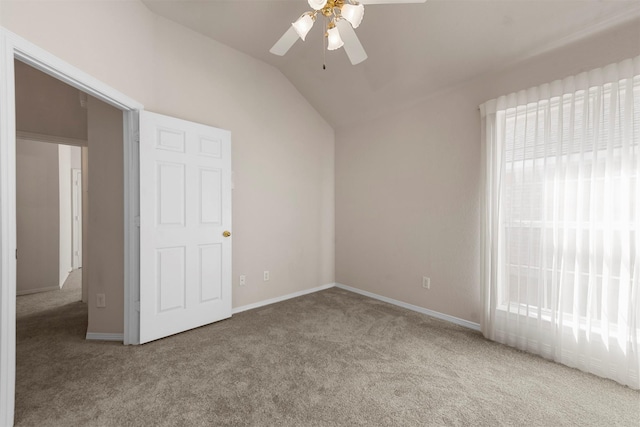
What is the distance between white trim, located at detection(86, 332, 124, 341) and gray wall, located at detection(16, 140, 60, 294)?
2.46 meters

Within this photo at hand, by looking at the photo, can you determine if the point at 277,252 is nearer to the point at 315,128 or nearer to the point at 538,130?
the point at 315,128

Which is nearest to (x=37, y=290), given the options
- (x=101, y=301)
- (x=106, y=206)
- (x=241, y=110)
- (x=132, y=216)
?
Result: (x=101, y=301)

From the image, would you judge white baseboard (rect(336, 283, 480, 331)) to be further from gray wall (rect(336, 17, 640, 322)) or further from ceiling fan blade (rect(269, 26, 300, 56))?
ceiling fan blade (rect(269, 26, 300, 56))

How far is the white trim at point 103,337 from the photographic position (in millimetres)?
2459

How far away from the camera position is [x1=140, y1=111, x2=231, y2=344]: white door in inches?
94.6

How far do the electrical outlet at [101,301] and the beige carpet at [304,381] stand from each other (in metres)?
0.32

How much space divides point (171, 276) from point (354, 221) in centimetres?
245

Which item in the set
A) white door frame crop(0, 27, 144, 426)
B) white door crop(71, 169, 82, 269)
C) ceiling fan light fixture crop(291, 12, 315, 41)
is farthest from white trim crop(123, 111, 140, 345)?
white door crop(71, 169, 82, 269)

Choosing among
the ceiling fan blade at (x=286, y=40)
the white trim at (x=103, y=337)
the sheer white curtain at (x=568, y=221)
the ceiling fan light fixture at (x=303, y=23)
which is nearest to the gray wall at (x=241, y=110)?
the white trim at (x=103, y=337)

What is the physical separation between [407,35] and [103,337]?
3.99m

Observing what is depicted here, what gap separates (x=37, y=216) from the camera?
3984 mm

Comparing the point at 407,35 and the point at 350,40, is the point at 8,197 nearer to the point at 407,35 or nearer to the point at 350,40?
the point at 350,40

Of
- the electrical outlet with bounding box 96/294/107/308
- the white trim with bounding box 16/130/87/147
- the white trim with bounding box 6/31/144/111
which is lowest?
the electrical outlet with bounding box 96/294/107/308

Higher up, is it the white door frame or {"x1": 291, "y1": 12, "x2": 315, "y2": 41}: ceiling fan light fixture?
{"x1": 291, "y1": 12, "x2": 315, "y2": 41}: ceiling fan light fixture
